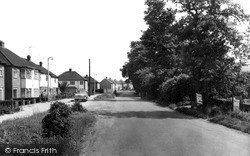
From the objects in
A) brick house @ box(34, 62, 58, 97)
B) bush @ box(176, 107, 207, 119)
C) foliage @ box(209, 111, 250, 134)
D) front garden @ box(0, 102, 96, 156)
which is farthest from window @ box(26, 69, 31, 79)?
front garden @ box(0, 102, 96, 156)

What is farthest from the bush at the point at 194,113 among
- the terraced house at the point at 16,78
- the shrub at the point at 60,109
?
the terraced house at the point at 16,78

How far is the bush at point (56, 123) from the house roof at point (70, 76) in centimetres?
8781

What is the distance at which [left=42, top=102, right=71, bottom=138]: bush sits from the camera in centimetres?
1065

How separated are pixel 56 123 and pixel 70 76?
8986 cm

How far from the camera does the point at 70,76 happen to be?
99250 millimetres

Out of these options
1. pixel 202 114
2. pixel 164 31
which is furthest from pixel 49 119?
pixel 164 31

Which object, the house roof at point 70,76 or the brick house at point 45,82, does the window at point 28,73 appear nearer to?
the brick house at point 45,82

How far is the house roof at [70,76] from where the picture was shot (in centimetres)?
9850

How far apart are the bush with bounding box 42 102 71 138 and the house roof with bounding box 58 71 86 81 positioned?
288 ft

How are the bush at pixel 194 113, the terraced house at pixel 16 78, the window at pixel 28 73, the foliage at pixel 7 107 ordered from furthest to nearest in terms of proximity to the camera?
the window at pixel 28 73
the terraced house at pixel 16 78
the foliage at pixel 7 107
the bush at pixel 194 113

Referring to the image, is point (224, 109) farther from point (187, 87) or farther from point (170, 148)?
point (170, 148)

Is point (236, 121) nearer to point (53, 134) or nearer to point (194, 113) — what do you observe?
point (194, 113)

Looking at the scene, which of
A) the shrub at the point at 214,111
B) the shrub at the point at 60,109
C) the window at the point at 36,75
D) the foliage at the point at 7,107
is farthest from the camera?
the window at the point at 36,75

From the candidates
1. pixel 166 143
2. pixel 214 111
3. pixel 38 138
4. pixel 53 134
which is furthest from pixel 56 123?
pixel 214 111
